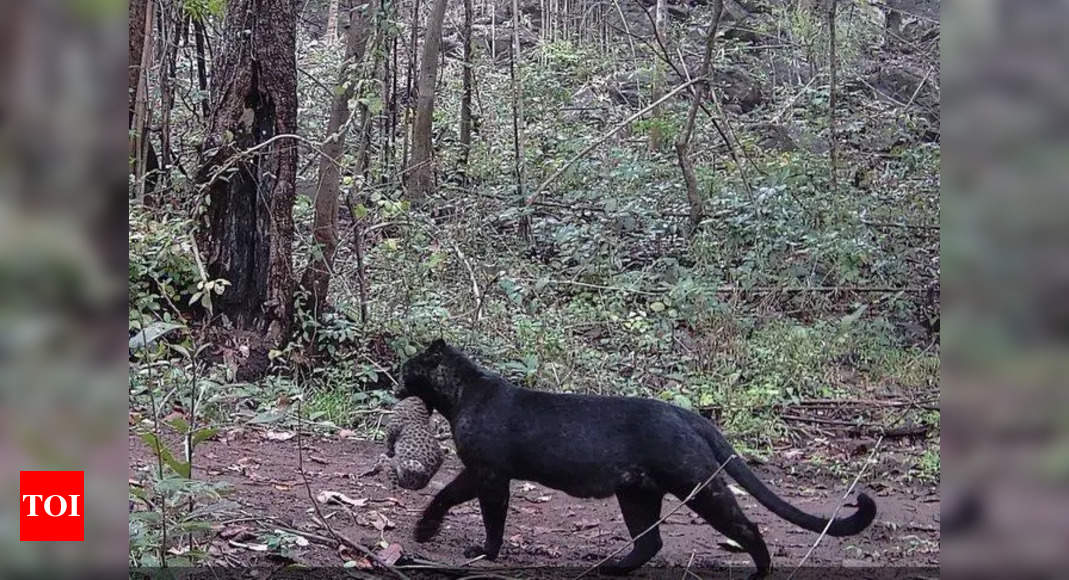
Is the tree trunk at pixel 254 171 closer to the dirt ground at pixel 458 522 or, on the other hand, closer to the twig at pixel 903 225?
the dirt ground at pixel 458 522

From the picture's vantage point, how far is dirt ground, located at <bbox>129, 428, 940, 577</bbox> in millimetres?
3570

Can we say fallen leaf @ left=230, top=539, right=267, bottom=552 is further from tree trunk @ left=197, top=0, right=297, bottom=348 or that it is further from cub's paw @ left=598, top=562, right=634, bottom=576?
tree trunk @ left=197, top=0, right=297, bottom=348

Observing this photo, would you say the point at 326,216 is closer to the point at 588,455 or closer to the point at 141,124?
the point at 141,124

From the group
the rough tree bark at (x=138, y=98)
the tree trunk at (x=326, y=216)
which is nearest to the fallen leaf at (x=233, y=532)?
the tree trunk at (x=326, y=216)

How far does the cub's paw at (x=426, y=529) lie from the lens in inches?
156

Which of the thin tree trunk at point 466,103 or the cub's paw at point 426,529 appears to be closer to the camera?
the cub's paw at point 426,529

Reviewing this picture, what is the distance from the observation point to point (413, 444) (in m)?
4.15

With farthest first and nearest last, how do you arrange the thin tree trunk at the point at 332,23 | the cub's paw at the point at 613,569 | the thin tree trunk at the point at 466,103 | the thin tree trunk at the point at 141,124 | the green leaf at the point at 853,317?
the thin tree trunk at the point at 332,23 → the thin tree trunk at the point at 466,103 → the green leaf at the point at 853,317 → the thin tree trunk at the point at 141,124 → the cub's paw at the point at 613,569
